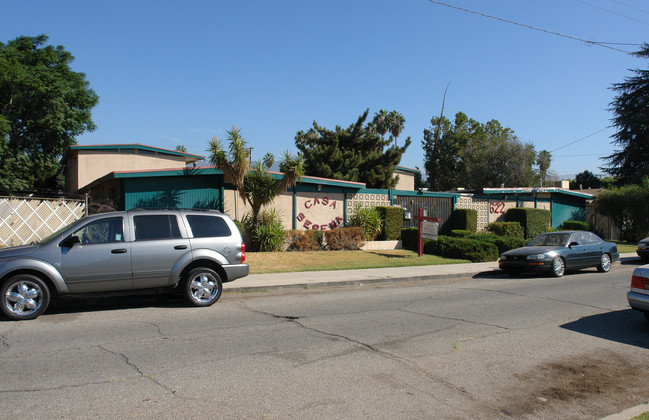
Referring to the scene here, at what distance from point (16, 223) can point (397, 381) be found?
1547 centimetres

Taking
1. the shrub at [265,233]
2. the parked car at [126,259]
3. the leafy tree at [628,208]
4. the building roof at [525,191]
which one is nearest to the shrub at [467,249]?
the shrub at [265,233]

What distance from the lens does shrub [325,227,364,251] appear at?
19531mm

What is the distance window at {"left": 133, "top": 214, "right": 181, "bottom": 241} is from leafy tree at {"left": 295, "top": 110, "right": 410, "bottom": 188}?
25.2 m

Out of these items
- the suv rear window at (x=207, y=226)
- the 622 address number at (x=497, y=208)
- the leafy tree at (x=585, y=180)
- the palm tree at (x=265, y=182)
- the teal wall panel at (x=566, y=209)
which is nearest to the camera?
the suv rear window at (x=207, y=226)

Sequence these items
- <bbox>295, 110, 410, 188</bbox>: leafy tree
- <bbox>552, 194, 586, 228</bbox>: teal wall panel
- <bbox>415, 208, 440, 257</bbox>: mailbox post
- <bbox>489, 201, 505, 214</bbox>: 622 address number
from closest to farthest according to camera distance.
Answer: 1. <bbox>415, 208, 440, 257</bbox>: mailbox post
2. <bbox>489, 201, 505, 214</bbox>: 622 address number
3. <bbox>552, 194, 586, 228</bbox>: teal wall panel
4. <bbox>295, 110, 410, 188</bbox>: leafy tree

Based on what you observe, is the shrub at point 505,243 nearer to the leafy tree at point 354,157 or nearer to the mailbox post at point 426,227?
the mailbox post at point 426,227

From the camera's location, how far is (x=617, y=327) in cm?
781

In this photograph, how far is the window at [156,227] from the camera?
8.94 metres

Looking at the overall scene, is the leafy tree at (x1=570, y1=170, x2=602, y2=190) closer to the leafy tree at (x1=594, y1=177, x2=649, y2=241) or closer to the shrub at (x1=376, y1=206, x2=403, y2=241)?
the leafy tree at (x1=594, y1=177, x2=649, y2=241)

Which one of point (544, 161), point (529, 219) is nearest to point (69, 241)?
point (529, 219)

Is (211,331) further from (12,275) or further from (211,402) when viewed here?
(12,275)

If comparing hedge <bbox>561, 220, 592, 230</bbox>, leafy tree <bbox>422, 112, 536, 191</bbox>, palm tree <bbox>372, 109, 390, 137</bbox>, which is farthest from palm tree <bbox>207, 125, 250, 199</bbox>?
palm tree <bbox>372, 109, 390, 137</bbox>

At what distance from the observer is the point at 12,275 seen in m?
7.83

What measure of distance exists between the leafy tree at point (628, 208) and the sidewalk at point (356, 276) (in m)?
17.2
